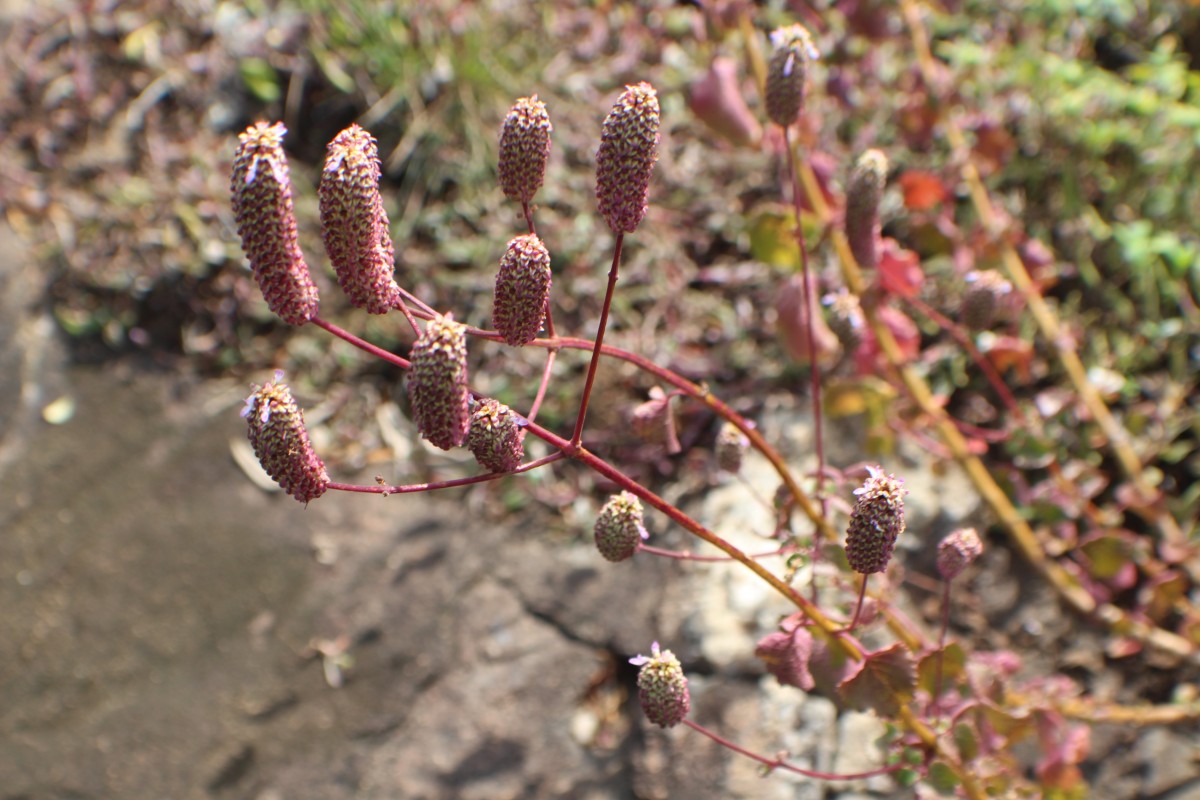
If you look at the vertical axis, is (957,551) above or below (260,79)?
below

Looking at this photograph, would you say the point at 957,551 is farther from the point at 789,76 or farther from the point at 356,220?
the point at 356,220

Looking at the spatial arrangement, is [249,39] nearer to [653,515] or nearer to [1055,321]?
[653,515]

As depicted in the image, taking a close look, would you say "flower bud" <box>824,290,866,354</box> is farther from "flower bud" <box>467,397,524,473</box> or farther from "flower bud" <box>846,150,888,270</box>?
"flower bud" <box>467,397,524,473</box>

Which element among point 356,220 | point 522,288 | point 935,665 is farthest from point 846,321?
point 356,220

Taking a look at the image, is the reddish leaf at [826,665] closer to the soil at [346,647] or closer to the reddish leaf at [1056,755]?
the reddish leaf at [1056,755]

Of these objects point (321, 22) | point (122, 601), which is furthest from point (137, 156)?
point (122, 601)
